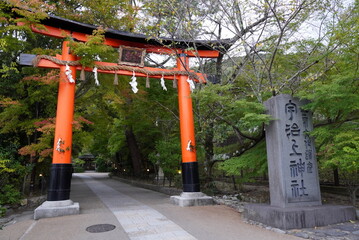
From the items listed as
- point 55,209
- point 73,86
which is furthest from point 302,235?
point 73,86

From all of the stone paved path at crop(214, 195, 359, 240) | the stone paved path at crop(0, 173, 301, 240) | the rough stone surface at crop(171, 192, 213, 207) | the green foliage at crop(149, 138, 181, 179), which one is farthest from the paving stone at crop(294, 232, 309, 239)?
the green foliage at crop(149, 138, 181, 179)

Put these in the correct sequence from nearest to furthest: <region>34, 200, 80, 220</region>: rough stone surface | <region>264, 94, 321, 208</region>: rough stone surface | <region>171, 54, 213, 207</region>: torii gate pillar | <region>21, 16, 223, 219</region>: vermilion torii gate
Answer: <region>264, 94, 321, 208</region>: rough stone surface < <region>34, 200, 80, 220</region>: rough stone surface < <region>21, 16, 223, 219</region>: vermilion torii gate < <region>171, 54, 213, 207</region>: torii gate pillar

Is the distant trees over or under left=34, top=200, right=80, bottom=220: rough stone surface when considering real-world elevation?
over

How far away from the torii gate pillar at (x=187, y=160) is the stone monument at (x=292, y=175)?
10.3 ft

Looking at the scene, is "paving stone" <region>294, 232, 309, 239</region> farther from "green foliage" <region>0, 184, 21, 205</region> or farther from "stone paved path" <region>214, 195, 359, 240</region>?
"green foliage" <region>0, 184, 21, 205</region>

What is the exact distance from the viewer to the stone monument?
6184mm

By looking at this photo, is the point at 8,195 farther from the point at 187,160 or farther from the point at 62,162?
the point at 187,160

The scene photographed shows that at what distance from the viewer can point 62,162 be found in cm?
905

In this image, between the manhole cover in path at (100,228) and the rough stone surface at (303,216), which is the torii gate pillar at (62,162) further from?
the rough stone surface at (303,216)

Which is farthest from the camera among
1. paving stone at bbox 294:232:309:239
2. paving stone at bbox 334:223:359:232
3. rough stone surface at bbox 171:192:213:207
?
rough stone surface at bbox 171:192:213:207

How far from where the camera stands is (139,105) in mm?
15742

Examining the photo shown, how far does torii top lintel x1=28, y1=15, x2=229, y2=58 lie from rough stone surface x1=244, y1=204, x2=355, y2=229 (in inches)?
235

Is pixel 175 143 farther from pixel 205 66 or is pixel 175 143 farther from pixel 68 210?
pixel 68 210

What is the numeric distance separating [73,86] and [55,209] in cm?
480
